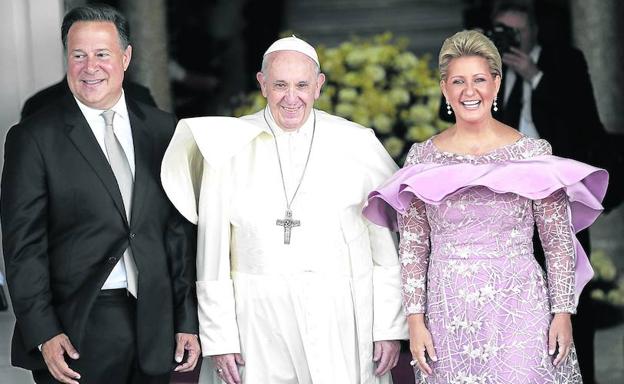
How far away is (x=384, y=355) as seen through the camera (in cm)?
436

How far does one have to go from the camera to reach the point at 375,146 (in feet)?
14.6

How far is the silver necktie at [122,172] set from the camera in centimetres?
414

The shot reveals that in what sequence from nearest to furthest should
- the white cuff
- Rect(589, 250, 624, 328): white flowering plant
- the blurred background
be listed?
the blurred background → the white cuff → Rect(589, 250, 624, 328): white flowering plant

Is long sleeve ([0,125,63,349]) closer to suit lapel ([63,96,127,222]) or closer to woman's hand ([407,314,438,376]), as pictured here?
suit lapel ([63,96,127,222])

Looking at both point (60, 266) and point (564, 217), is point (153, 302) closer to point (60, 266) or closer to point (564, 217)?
point (60, 266)

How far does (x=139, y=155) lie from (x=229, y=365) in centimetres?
81

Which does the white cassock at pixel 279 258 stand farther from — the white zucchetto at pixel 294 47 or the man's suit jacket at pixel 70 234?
the white zucchetto at pixel 294 47

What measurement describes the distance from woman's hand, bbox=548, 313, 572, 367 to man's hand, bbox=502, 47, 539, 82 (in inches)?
90.4

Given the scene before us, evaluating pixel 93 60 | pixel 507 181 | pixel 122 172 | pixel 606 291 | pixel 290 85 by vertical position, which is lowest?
pixel 606 291

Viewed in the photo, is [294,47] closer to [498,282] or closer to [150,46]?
[498,282]

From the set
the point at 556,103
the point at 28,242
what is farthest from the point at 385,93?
the point at 28,242

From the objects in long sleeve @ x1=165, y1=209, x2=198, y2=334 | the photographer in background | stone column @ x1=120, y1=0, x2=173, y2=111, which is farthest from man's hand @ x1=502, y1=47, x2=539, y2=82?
long sleeve @ x1=165, y1=209, x2=198, y2=334

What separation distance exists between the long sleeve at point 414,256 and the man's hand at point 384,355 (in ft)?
0.77

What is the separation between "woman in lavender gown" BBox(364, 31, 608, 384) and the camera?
13.2 ft
